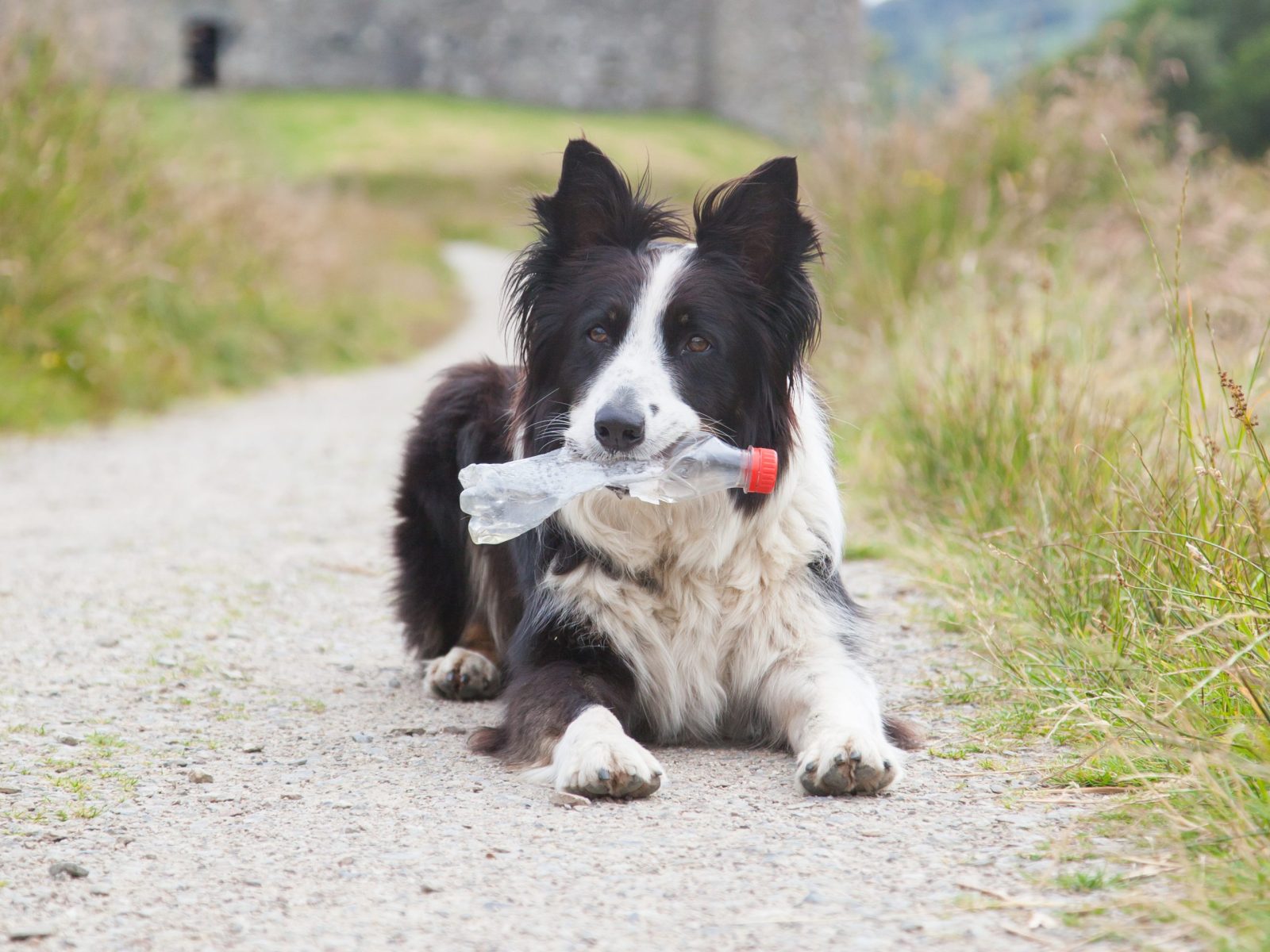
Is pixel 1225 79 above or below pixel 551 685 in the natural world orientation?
above

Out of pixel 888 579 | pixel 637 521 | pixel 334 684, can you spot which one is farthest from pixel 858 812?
pixel 888 579

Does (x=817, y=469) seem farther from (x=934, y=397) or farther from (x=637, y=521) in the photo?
(x=934, y=397)

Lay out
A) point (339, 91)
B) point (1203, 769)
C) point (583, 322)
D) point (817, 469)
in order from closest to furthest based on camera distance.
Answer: point (1203, 769), point (583, 322), point (817, 469), point (339, 91)

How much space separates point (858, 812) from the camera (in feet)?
9.67

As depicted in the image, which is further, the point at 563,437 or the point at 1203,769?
the point at 563,437

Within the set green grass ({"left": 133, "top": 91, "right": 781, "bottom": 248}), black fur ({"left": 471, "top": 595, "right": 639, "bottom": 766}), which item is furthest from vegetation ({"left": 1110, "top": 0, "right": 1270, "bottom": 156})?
black fur ({"left": 471, "top": 595, "right": 639, "bottom": 766})

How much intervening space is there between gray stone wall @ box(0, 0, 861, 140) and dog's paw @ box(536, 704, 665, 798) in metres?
46.7

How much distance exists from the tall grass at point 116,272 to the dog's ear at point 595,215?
693 centimetres

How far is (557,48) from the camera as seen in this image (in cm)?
4925

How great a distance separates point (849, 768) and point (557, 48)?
1931 inches

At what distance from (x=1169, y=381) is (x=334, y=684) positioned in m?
3.66

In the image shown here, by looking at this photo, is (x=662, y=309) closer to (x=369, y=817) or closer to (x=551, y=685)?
(x=551, y=685)

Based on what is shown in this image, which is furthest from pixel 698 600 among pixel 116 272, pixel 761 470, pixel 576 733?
pixel 116 272

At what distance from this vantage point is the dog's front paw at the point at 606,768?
306 centimetres
